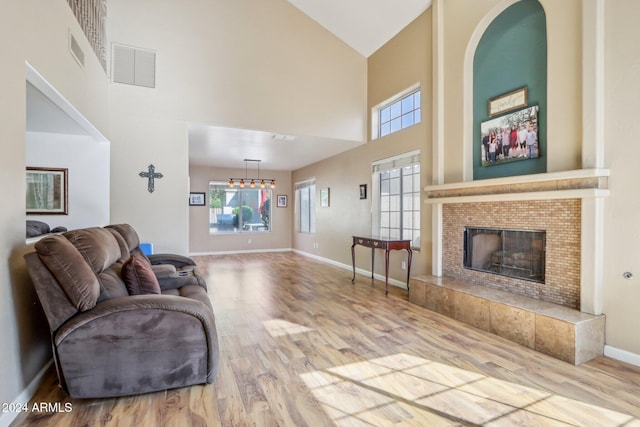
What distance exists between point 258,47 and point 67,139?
9.88ft

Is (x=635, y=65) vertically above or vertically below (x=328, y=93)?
below

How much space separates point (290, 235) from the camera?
9.90 m

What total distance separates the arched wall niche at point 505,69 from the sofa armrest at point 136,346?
3.39m

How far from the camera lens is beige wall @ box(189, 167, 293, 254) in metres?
8.77

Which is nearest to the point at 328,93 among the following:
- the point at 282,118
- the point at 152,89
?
the point at 282,118

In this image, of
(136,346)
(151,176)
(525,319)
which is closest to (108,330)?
(136,346)

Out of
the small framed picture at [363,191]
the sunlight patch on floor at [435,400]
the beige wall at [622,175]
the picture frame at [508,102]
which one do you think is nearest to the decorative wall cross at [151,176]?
the small framed picture at [363,191]

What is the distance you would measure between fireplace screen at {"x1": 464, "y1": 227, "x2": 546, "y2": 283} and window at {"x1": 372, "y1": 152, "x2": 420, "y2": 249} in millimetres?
958

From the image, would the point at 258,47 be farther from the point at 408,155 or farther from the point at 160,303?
the point at 160,303

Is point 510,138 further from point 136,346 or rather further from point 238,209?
point 238,209

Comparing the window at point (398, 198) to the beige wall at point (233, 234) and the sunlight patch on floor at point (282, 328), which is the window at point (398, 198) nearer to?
the sunlight patch on floor at point (282, 328)

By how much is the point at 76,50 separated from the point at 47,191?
5.99ft

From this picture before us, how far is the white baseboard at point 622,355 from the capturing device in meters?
2.46

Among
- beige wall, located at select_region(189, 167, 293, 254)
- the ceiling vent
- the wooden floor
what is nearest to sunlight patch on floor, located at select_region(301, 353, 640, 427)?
the wooden floor
